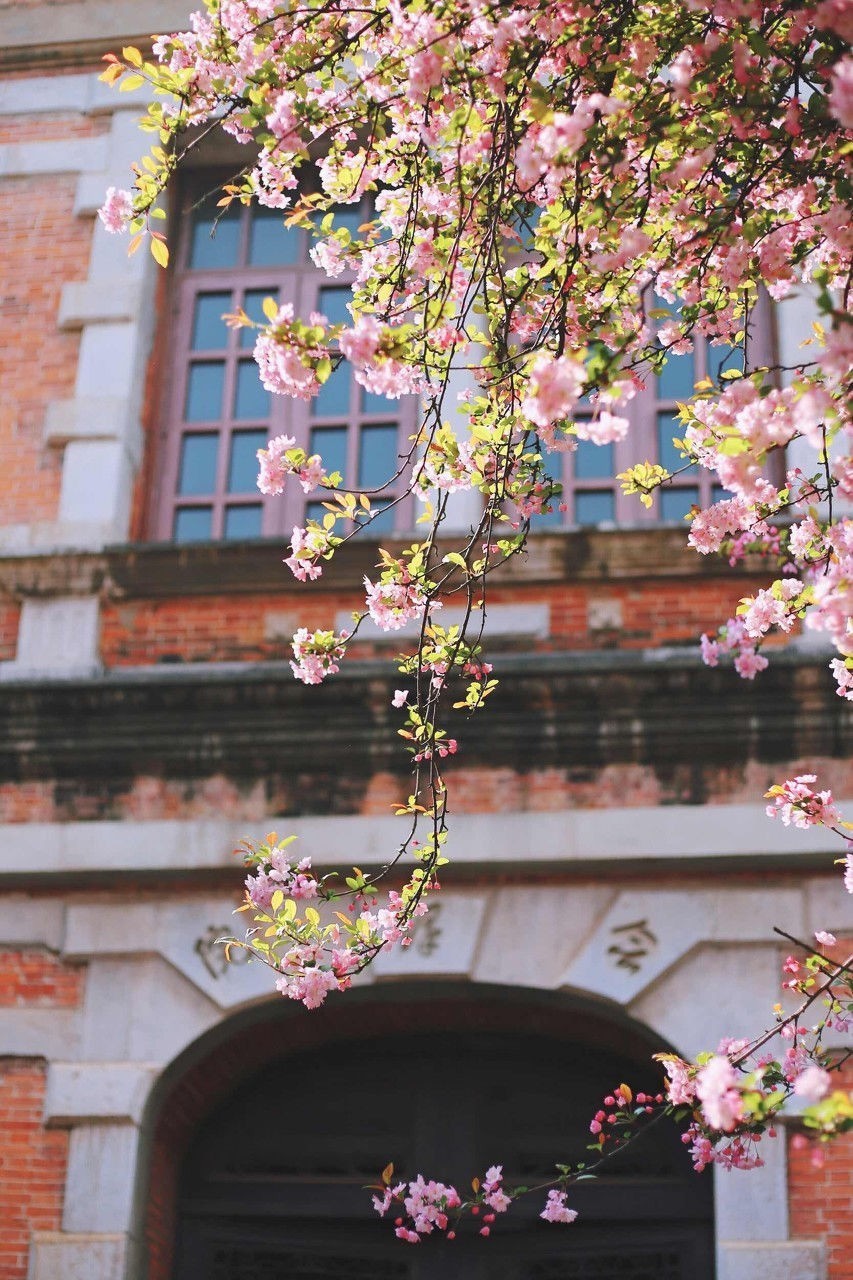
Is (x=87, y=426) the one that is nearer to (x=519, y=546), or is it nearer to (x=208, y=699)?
(x=208, y=699)

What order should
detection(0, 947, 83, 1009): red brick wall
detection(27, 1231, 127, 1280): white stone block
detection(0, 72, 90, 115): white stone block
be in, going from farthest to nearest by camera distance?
detection(0, 72, 90, 115): white stone block, detection(0, 947, 83, 1009): red brick wall, detection(27, 1231, 127, 1280): white stone block

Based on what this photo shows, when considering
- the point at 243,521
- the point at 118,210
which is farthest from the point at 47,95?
the point at 118,210

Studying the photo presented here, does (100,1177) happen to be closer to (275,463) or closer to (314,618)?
(314,618)

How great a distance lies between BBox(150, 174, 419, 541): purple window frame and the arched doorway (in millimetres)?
2551

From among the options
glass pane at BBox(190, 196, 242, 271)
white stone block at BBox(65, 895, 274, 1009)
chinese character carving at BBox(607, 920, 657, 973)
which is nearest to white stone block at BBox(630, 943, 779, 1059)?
chinese character carving at BBox(607, 920, 657, 973)

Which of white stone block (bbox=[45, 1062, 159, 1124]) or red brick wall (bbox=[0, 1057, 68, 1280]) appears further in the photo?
white stone block (bbox=[45, 1062, 159, 1124])

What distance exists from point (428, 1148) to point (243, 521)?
3.35 m

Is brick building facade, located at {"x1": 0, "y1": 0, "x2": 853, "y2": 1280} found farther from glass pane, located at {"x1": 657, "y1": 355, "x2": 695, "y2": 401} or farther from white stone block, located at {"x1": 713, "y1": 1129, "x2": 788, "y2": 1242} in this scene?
glass pane, located at {"x1": 657, "y1": 355, "x2": 695, "y2": 401}

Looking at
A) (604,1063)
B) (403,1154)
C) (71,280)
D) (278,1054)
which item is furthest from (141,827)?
(71,280)

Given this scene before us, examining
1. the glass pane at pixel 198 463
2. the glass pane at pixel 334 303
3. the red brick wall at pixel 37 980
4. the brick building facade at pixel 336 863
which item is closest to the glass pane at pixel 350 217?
the glass pane at pixel 334 303

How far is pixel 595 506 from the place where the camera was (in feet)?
28.8

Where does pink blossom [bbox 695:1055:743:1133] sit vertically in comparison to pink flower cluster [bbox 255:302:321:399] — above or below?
below

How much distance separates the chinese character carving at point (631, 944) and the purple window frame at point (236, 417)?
2.41 m

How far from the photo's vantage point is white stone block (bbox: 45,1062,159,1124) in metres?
7.37
